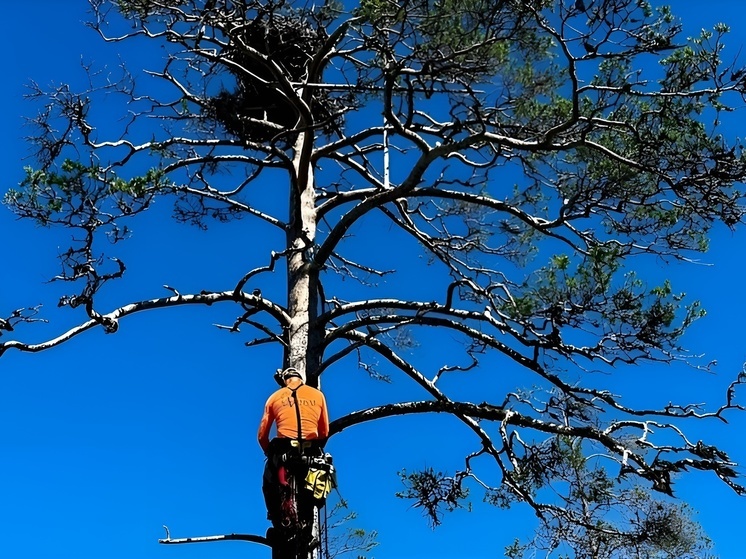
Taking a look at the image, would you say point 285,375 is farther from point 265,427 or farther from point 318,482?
point 318,482

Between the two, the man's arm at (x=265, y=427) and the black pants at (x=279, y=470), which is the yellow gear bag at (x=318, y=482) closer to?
the black pants at (x=279, y=470)

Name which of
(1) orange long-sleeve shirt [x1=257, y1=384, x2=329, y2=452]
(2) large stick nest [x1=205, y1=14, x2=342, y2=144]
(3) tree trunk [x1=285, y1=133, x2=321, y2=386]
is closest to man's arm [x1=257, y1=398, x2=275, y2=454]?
(1) orange long-sleeve shirt [x1=257, y1=384, x2=329, y2=452]

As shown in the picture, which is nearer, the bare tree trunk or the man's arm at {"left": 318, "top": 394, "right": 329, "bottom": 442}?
the man's arm at {"left": 318, "top": 394, "right": 329, "bottom": 442}

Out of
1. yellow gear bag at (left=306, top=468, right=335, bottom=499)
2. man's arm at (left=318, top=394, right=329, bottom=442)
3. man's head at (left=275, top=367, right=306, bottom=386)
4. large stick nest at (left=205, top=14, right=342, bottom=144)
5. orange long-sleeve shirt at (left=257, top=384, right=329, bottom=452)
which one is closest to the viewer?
yellow gear bag at (left=306, top=468, right=335, bottom=499)

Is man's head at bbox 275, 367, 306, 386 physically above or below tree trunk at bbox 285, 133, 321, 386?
below

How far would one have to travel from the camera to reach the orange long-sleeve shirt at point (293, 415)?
5.60 m

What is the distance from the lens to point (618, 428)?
6.48 meters

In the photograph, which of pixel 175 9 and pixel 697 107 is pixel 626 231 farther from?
pixel 175 9

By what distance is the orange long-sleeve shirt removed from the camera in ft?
18.4

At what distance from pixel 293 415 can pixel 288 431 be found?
0.35 ft

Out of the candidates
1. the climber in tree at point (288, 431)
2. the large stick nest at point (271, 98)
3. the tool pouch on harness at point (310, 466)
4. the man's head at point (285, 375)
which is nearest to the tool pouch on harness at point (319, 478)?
the tool pouch on harness at point (310, 466)

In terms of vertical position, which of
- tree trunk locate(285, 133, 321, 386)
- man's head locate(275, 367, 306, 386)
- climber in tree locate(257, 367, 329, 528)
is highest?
tree trunk locate(285, 133, 321, 386)

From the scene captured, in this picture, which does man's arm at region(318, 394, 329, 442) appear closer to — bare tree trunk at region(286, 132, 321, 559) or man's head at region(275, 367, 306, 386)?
man's head at region(275, 367, 306, 386)

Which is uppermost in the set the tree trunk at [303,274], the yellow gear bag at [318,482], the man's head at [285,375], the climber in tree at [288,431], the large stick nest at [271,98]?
the large stick nest at [271,98]
